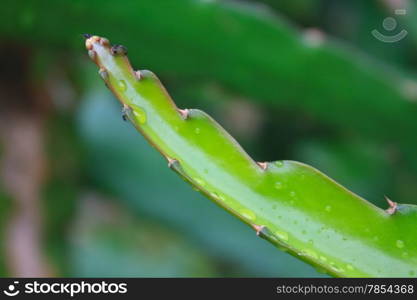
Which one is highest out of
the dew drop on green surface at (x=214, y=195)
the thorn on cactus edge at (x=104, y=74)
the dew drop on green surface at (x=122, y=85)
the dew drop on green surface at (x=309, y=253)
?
the thorn on cactus edge at (x=104, y=74)

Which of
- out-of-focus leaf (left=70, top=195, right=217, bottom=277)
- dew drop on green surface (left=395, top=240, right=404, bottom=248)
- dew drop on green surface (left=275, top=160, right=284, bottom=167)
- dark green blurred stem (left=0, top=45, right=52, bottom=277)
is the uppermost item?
out-of-focus leaf (left=70, top=195, right=217, bottom=277)

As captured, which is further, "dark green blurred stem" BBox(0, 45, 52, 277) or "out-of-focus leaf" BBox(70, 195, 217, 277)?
"out-of-focus leaf" BBox(70, 195, 217, 277)

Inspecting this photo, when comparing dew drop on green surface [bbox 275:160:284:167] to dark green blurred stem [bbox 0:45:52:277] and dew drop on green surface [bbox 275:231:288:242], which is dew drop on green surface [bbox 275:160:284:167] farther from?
dark green blurred stem [bbox 0:45:52:277]

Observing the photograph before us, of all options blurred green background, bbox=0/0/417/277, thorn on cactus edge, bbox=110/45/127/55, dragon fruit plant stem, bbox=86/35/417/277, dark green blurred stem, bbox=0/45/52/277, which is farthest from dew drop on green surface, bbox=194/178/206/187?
dark green blurred stem, bbox=0/45/52/277

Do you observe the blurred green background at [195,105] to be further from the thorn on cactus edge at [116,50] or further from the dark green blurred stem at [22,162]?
the thorn on cactus edge at [116,50]

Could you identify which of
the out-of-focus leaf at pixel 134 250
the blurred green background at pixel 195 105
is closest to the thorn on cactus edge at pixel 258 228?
the blurred green background at pixel 195 105

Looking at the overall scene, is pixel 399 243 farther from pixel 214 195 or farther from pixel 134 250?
pixel 134 250

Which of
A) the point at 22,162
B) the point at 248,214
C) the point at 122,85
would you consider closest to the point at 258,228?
the point at 248,214

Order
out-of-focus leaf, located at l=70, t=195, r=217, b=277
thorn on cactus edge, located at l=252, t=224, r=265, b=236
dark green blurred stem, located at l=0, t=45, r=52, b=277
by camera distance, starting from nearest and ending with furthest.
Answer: thorn on cactus edge, located at l=252, t=224, r=265, b=236 → dark green blurred stem, located at l=0, t=45, r=52, b=277 → out-of-focus leaf, located at l=70, t=195, r=217, b=277

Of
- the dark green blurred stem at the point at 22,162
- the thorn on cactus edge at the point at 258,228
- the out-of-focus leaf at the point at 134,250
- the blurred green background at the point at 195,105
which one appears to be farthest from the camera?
the out-of-focus leaf at the point at 134,250
